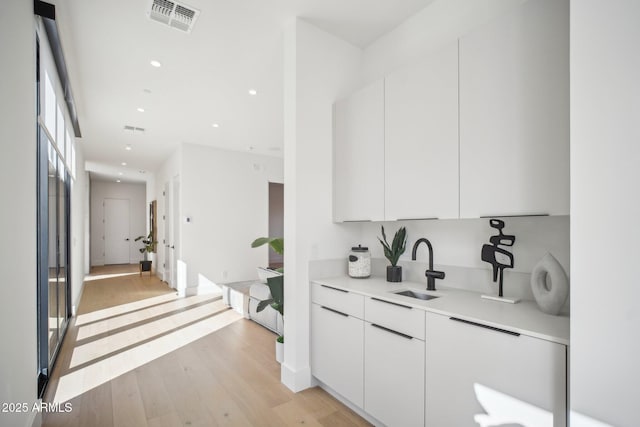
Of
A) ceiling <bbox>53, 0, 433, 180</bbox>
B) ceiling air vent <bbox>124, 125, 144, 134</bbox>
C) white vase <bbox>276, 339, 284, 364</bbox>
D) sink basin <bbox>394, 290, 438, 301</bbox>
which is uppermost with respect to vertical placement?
ceiling <bbox>53, 0, 433, 180</bbox>

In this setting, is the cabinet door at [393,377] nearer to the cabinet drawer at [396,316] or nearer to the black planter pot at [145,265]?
the cabinet drawer at [396,316]

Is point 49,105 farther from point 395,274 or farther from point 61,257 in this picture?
point 395,274

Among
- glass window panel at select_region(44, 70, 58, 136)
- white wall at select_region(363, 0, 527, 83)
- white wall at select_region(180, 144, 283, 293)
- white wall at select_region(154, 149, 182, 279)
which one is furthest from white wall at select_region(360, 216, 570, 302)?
white wall at select_region(154, 149, 182, 279)

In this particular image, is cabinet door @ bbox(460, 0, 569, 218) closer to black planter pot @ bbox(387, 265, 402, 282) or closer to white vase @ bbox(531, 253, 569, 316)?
white vase @ bbox(531, 253, 569, 316)

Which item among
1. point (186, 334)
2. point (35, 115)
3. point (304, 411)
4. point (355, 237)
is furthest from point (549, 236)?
point (186, 334)

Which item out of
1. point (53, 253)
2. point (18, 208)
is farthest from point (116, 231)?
point (18, 208)

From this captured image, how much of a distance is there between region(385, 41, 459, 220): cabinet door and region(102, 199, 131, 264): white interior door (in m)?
11.4

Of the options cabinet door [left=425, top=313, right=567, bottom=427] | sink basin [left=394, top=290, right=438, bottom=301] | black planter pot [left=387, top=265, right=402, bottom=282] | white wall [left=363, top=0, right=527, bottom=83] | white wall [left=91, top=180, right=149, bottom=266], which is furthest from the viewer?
white wall [left=91, top=180, right=149, bottom=266]

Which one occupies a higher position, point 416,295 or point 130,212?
point 130,212

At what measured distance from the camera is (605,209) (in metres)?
1.09

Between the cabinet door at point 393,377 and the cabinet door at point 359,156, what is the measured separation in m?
0.89

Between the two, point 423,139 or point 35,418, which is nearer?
point 35,418

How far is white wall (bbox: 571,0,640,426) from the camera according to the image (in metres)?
1.03

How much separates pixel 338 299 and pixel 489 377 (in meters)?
1.09
